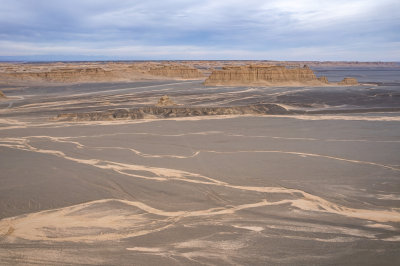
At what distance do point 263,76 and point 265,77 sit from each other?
0.41 meters

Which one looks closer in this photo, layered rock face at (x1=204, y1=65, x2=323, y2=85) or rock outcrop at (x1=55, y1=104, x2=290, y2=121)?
rock outcrop at (x1=55, y1=104, x2=290, y2=121)

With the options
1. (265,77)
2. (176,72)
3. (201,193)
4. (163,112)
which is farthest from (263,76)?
(201,193)

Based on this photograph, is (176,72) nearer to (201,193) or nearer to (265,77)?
(265,77)

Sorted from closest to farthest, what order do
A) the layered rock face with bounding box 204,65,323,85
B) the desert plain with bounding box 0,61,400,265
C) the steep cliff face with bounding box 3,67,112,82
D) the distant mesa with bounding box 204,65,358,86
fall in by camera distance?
the desert plain with bounding box 0,61,400,265, the distant mesa with bounding box 204,65,358,86, the layered rock face with bounding box 204,65,323,85, the steep cliff face with bounding box 3,67,112,82

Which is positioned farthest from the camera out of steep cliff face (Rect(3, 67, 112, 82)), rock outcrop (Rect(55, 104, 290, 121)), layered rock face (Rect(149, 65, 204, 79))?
layered rock face (Rect(149, 65, 204, 79))

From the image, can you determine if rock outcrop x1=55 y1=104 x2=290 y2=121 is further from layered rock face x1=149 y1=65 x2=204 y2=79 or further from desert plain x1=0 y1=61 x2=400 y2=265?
layered rock face x1=149 y1=65 x2=204 y2=79

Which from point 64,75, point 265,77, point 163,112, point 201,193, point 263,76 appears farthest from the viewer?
point 64,75

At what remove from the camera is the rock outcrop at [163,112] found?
84.6 ft

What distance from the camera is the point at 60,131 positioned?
2103cm

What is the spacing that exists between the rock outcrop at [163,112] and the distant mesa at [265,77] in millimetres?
28294

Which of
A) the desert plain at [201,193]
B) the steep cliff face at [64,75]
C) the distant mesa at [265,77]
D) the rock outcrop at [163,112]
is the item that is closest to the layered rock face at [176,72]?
the steep cliff face at [64,75]

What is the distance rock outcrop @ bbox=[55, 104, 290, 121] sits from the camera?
1016 inches

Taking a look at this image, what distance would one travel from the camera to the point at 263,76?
5828cm

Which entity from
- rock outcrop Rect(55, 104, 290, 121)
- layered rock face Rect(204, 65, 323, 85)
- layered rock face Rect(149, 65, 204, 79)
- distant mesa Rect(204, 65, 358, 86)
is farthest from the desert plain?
layered rock face Rect(149, 65, 204, 79)
